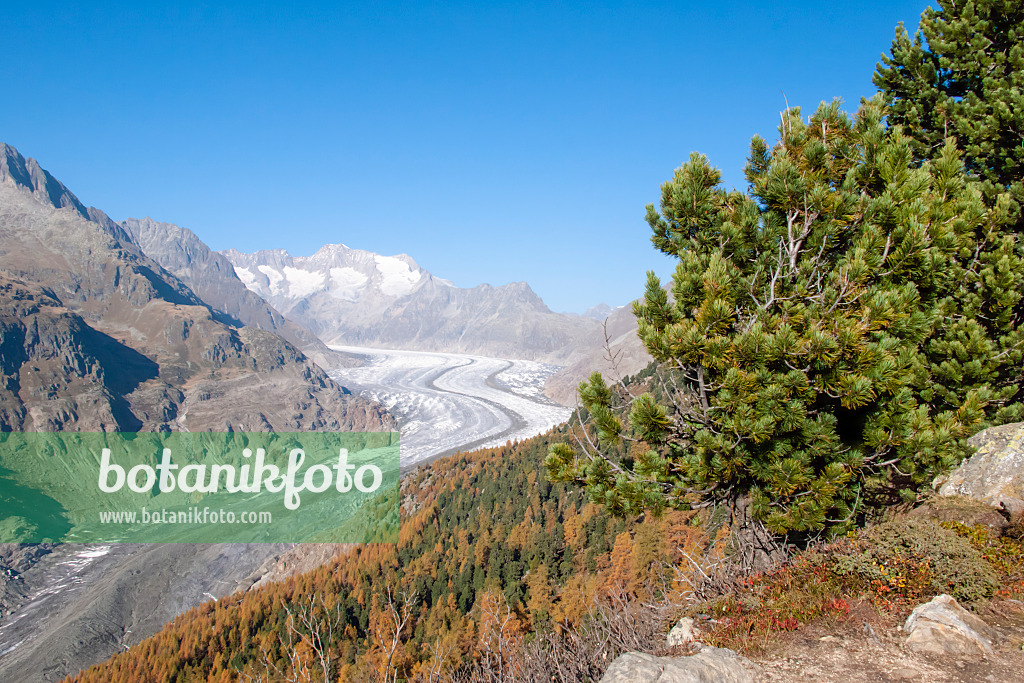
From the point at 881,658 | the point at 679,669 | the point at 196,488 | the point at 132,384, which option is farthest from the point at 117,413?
the point at 881,658

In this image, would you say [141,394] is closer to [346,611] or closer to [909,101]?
[346,611]

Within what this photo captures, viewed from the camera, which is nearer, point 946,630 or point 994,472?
point 946,630

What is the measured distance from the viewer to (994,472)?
10375 millimetres

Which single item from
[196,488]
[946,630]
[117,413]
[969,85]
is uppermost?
[117,413]

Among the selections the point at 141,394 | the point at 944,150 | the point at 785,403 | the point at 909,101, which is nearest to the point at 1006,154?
the point at 909,101

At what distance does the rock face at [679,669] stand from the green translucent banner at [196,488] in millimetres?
76301

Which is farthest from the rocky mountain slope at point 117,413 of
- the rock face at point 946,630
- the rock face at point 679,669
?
the rock face at point 946,630

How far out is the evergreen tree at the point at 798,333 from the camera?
827 centimetres

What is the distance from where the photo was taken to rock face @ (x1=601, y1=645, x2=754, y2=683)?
6043mm

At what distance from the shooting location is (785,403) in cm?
840

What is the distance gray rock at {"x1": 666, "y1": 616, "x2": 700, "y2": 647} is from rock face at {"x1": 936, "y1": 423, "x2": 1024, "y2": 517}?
5.97m

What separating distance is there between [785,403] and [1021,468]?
19.6ft

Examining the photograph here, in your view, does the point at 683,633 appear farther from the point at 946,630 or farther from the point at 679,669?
the point at 946,630

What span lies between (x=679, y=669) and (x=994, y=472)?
8.89 meters
